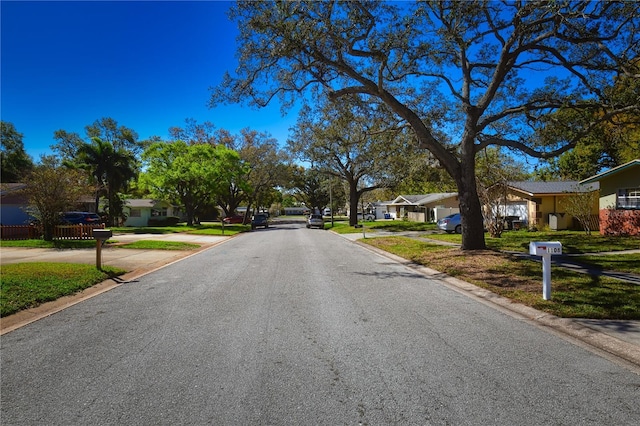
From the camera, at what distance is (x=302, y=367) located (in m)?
4.35

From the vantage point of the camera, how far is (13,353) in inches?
194

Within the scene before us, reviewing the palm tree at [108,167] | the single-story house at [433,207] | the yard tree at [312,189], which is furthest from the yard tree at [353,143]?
the yard tree at [312,189]

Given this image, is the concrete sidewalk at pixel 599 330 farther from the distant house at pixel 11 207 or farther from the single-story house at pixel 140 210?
the single-story house at pixel 140 210

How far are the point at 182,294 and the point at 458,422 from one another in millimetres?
6412

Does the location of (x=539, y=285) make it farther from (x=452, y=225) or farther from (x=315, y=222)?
(x=315, y=222)

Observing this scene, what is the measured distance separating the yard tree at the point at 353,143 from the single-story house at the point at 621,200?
11297mm

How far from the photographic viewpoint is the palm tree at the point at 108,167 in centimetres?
3859

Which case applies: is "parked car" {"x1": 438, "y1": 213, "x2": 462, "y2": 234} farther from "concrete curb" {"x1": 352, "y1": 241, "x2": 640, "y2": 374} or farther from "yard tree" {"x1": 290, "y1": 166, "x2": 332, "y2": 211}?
"yard tree" {"x1": 290, "y1": 166, "x2": 332, "y2": 211}

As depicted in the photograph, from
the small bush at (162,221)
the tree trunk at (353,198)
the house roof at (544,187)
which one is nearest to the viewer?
the house roof at (544,187)

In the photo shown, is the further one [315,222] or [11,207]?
[315,222]

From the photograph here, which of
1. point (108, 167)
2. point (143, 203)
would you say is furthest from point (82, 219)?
point (143, 203)

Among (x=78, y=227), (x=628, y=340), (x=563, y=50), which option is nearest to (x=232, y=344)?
Result: (x=628, y=340)

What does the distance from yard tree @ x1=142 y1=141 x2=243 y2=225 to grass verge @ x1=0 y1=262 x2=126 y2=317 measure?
94.6ft

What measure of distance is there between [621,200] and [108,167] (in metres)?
40.9
